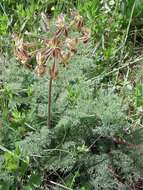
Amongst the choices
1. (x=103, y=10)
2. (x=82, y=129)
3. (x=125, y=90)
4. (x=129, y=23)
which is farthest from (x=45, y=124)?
(x=103, y=10)

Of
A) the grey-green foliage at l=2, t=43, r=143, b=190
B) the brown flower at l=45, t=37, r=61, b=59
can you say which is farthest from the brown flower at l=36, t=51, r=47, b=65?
the grey-green foliage at l=2, t=43, r=143, b=190

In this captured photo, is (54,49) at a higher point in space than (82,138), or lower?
higher

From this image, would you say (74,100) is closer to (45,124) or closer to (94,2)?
(45,124)

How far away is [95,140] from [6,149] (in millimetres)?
364

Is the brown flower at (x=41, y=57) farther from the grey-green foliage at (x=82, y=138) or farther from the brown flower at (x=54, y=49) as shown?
the grey-green foliage at (x=82, y=138)

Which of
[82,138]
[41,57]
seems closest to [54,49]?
[41,57]

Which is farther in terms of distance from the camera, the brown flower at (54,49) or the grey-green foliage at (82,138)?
the grey-green foliage at (82,138)

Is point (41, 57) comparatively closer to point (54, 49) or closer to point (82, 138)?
point (54, 49)

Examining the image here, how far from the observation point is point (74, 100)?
1.98 m

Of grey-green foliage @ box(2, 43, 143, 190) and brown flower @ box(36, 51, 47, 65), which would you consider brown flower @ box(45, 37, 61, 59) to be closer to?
brown flower @ box(36, 51, 47, 65)

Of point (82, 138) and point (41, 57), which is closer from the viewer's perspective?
point (41, 57)

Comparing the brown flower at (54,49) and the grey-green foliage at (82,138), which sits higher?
the brown flower at (54,49)

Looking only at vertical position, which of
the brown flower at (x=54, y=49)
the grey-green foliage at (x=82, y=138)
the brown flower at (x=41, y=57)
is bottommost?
the grey-green foliage at (x=82, y=138)

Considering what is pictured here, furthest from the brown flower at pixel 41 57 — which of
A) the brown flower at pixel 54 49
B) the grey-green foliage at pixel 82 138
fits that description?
the grey-green foliage at pixel 82 138
